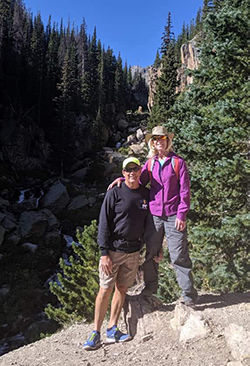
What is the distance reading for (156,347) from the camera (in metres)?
4.23

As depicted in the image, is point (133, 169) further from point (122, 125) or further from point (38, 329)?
point (122, 125)

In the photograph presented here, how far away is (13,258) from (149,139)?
1824 centimetres

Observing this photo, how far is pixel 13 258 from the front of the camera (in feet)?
64.7

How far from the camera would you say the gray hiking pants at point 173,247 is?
4344mm

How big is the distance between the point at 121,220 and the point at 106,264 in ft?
2.28

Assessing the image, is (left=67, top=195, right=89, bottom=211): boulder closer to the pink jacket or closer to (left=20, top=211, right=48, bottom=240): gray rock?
(left=20, top=211, right=48, bottom=240): gray rock

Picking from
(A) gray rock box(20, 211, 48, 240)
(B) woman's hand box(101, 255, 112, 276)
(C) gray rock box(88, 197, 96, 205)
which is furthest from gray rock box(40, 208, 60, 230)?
(B) woman's hand box(101, 255, 112, 276)

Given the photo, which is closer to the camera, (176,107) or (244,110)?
(244,110)

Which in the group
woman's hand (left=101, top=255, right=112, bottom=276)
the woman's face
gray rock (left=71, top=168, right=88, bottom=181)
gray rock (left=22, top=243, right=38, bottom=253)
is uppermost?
gray rock (left=71, top=168, right=88, bottom=181)

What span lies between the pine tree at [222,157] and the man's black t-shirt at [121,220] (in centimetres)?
263

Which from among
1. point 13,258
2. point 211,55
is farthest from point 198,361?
point 13,258

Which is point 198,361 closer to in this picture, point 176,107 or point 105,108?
point 176,107

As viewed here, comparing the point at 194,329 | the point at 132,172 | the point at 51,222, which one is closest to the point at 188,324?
the point at 194,329

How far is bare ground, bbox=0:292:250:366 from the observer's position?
3.87 meters
